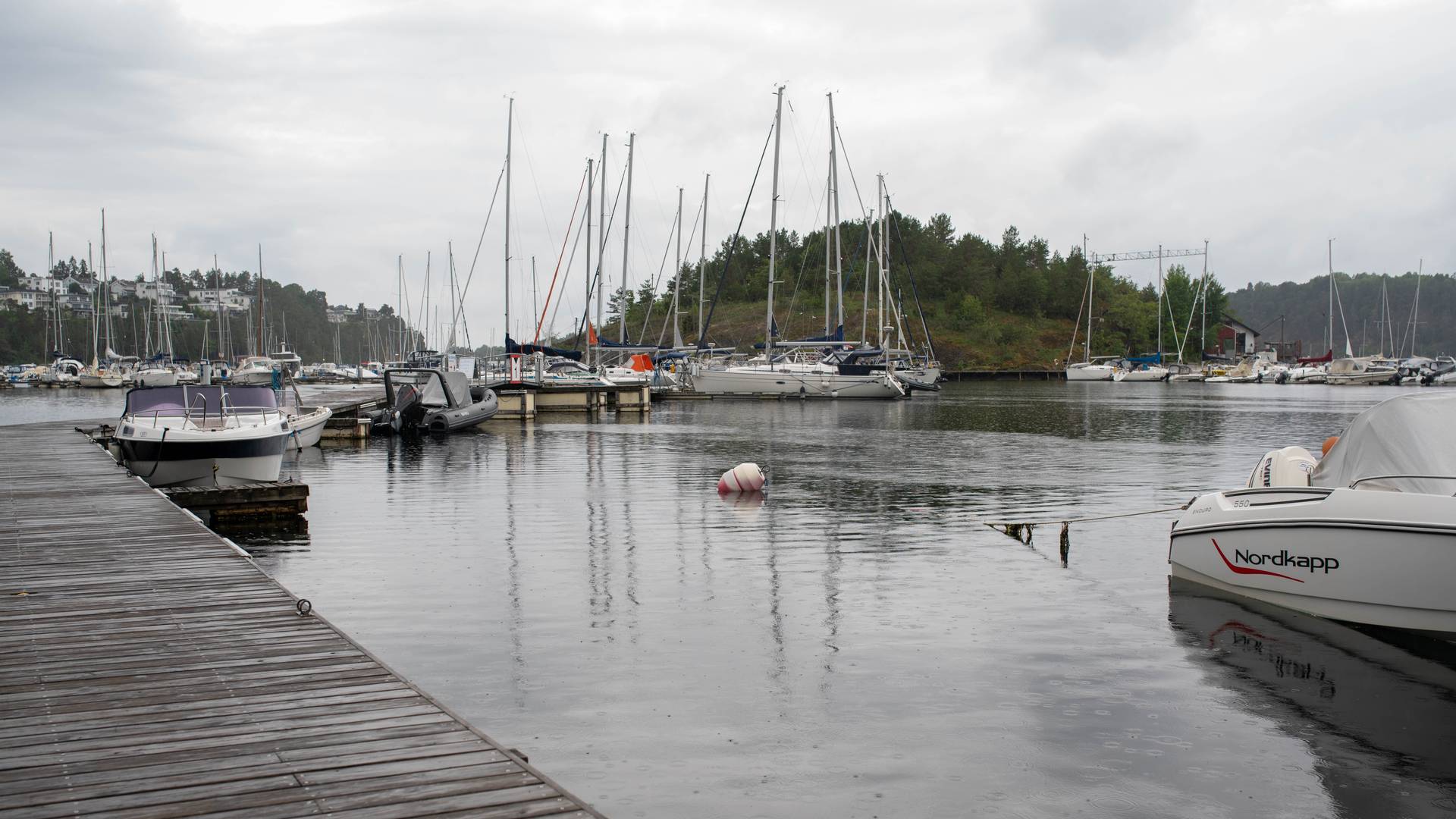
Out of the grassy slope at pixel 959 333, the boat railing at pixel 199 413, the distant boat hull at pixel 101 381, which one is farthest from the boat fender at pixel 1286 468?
the distant boat hull at pixel 101 381

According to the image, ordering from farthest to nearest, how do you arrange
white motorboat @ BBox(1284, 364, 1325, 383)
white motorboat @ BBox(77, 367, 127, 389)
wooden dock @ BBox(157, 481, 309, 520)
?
1. white motorboat @ BBox(1284, 364, 1325, 383)
2. white motorboat @ BBox(77, 367, 127, 389)
3. wooden dock @ BBox(157, 481, 309, 520)

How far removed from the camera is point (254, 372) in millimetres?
85188

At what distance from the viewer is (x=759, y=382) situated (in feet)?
225

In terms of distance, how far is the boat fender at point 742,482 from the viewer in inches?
919

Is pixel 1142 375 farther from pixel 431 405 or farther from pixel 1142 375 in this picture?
pixel 431 405

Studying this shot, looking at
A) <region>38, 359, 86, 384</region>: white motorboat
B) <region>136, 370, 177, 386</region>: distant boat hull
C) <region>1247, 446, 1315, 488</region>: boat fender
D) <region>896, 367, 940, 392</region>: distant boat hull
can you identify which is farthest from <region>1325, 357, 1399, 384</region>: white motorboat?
<region>38, 359, 86, 384</region>: white motorboat

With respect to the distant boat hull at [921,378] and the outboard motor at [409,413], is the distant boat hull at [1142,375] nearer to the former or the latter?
the distant boat hull at [921,378]

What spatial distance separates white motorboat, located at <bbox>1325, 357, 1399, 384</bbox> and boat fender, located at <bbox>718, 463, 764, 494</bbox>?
354 feet

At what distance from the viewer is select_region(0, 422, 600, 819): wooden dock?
210 inches

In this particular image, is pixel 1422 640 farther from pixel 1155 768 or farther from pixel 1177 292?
pixel 1177 292

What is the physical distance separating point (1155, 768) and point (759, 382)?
60763 mm

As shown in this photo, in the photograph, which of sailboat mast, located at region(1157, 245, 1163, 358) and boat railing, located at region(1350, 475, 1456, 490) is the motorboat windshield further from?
sailboat mast, located at region(1157, 245, 1163, 358)

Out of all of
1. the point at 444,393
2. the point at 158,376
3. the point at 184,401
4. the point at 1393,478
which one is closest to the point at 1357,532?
the point at 1393,478

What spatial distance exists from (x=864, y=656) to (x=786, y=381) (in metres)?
57.7
